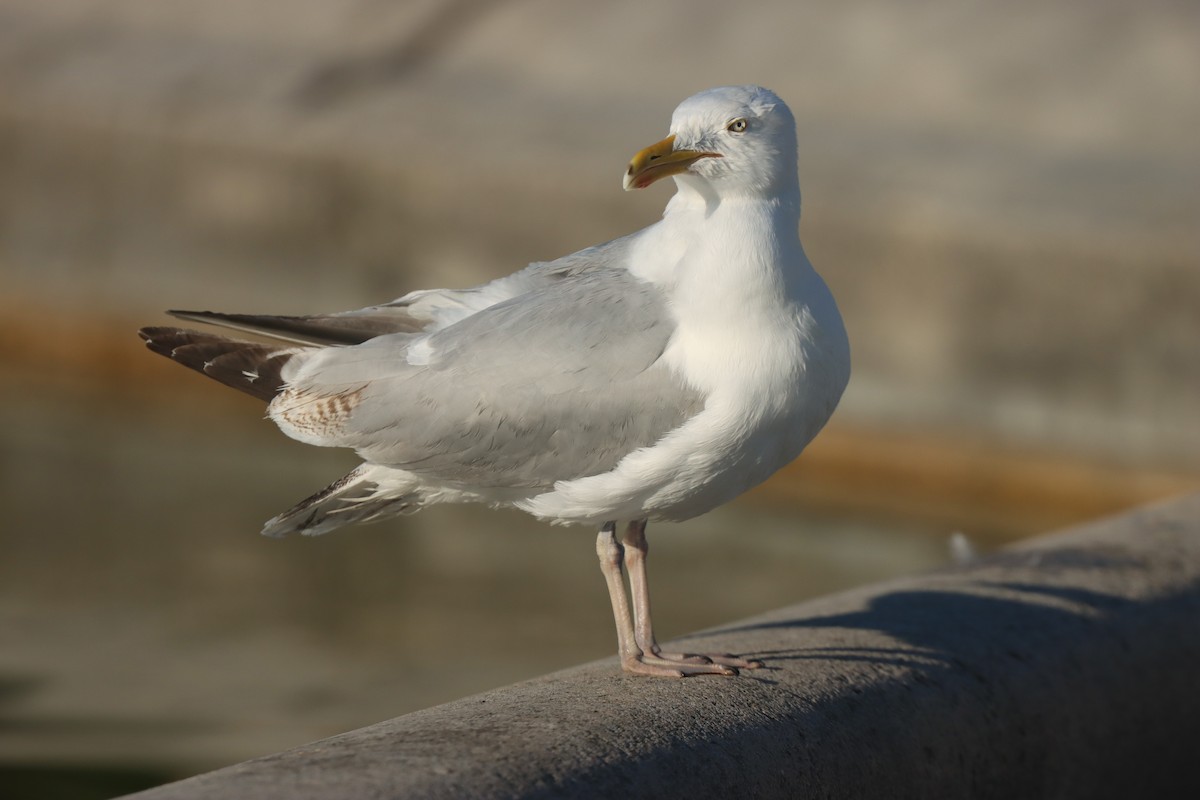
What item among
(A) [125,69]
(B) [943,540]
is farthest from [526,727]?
(A) [125,69]

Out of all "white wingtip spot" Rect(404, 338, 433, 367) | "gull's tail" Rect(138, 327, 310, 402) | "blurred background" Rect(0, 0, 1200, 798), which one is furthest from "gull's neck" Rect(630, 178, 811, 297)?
"blurred background" Rect(0, 0, 1200, 798)

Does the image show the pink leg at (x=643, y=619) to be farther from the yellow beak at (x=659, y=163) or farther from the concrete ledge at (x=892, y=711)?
the yellow beak at (x=659, y=163)

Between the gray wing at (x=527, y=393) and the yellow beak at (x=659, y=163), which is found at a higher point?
the yellow beak at (x=659, y=163)

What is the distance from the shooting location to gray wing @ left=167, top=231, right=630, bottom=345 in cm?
343

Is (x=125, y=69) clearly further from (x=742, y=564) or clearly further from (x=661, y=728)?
(x=661, y=728)

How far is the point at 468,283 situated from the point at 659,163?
7503 mm

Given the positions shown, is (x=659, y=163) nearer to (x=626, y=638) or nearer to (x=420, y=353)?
(x=420, y=353)

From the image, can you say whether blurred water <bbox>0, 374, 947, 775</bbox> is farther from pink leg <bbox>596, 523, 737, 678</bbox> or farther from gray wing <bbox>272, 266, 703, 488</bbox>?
gray wing <bbox>272, 266, 703, 488</bbox>

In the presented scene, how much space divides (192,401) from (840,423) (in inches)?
164

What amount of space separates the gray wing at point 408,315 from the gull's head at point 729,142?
1.08 feet

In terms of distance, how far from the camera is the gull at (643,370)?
3113mm

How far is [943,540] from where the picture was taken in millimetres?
8578

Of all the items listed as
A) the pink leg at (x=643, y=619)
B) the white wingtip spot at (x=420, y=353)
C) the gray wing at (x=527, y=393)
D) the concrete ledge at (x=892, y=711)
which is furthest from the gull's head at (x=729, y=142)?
the concrete ledge at (x=892, y=711)

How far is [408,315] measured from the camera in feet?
11.5
